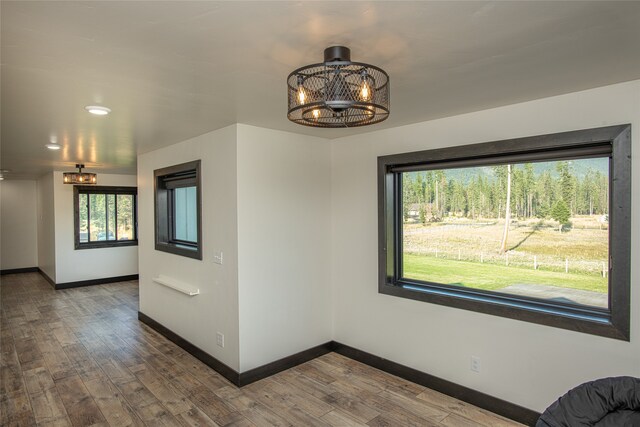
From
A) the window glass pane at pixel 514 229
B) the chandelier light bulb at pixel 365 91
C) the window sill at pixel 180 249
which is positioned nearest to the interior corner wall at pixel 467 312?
the window glass pane at pixel 514 229

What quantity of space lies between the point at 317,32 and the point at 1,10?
1.16 m

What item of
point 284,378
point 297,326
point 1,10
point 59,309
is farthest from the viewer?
point 59,309

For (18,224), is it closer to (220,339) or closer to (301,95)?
(220,339)

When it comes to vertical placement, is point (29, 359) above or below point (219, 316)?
below

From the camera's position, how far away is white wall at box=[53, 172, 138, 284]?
283 inches

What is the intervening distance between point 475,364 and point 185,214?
3514 mm

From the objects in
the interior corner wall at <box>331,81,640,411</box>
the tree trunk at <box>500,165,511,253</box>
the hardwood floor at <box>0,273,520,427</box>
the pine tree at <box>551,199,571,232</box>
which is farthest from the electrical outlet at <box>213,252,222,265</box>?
the pine tree at <box>551,199,571,232</box>

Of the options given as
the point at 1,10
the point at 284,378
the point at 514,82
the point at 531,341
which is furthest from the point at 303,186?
the point at 1,10

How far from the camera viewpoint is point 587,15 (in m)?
1.45

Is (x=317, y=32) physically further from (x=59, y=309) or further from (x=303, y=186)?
(x=59, y=309)

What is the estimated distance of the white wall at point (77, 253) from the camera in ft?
23.5

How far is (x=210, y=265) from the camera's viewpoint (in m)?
3.69

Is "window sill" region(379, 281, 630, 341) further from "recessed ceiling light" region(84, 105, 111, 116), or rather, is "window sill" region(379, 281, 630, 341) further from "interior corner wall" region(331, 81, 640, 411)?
"recessed ceiling light" region(84, 105, 111, 116)

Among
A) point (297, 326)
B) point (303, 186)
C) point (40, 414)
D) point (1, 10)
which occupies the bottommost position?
point (40, 414)
